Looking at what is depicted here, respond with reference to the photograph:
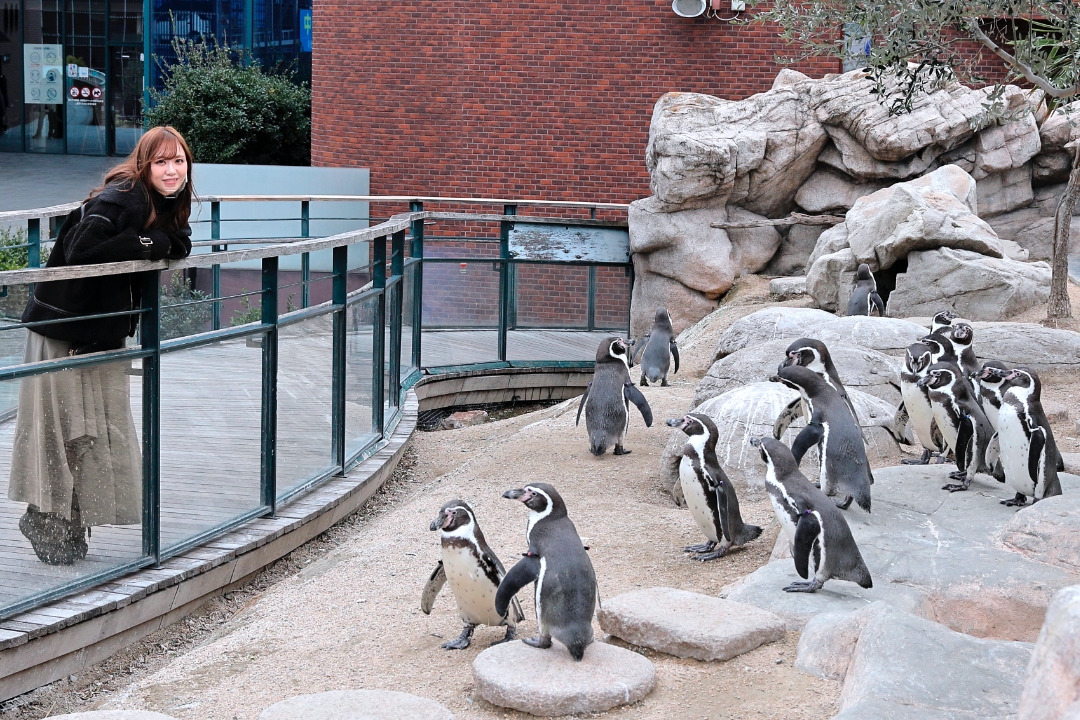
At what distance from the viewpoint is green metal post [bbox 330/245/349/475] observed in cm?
776

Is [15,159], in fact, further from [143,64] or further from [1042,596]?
[1042,596]

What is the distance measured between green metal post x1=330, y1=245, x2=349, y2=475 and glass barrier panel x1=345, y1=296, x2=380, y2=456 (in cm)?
12

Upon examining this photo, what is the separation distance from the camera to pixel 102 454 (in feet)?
17.9

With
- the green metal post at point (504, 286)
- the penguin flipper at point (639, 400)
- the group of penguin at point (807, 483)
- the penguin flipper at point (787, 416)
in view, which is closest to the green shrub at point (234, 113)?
the green metal post at point (504, 286)

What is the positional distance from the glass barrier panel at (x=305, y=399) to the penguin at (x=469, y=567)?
2.57 metres

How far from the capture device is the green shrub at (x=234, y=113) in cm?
2112

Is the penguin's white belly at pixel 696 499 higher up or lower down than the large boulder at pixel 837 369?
lower down

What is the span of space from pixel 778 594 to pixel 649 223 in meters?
11.1


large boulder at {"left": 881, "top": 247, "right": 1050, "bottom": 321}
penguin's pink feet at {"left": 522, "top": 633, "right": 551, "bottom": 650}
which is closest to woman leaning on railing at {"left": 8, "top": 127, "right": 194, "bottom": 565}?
penguin's pink feet at {"left": 522, "top": 633, "right": 551, "bottom": 650}

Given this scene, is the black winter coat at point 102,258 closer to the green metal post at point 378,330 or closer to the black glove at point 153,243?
the black glove at point 153,243

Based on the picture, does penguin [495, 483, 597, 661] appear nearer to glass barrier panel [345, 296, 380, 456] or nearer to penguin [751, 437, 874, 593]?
penguin [751, 437, 874, 593]

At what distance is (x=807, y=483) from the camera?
193 inches

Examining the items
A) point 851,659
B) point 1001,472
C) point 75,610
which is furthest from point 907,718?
point 75,610

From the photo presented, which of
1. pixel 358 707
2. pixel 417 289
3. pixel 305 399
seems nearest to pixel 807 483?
pixel 358 707
